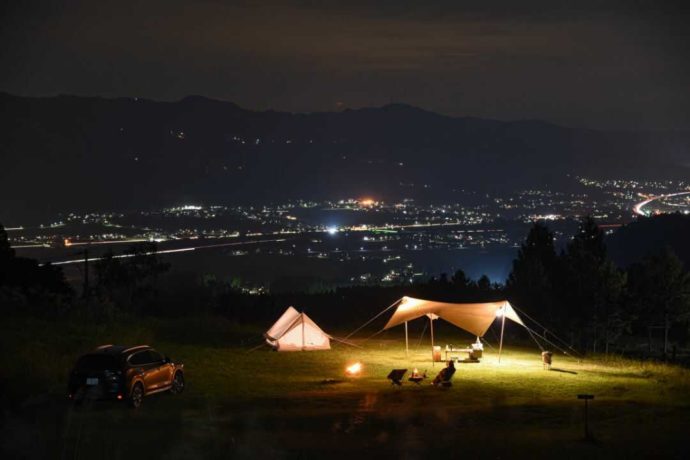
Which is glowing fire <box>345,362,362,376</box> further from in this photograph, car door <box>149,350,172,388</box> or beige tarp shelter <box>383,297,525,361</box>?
car door <box>149,350,172,388</box>

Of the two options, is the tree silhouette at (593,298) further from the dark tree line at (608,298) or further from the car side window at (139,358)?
the car side window at (139,358)

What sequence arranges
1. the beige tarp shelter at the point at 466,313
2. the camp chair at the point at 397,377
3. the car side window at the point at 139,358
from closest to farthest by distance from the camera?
the car side window at the point at 139,358 → the camp chair at the point at 397,377 → the beige tarp shelter at the point at 466,313

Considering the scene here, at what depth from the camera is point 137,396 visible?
16844 millimetres

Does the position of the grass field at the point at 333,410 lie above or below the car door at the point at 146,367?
below

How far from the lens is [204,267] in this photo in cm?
10819

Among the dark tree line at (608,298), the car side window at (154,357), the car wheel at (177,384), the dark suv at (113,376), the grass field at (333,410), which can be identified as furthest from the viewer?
the dark tree line at (608,298)

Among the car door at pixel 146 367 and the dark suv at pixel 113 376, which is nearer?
the dark suv at pixel 113 376

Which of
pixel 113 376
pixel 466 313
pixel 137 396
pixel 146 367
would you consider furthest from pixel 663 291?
pixel 113 376

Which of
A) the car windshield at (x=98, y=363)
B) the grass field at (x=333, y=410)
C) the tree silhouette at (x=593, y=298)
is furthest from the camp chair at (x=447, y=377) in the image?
the tree silhouette at (x=593, y=298)

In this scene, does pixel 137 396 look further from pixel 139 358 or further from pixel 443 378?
pixel 443 378

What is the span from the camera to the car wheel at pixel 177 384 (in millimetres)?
18688

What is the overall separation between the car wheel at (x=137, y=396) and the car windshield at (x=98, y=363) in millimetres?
640

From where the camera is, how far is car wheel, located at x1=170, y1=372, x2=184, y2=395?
736 inches

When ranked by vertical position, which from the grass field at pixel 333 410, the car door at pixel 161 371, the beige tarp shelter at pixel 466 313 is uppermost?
the beige tarp shelter at pixel 466 313
